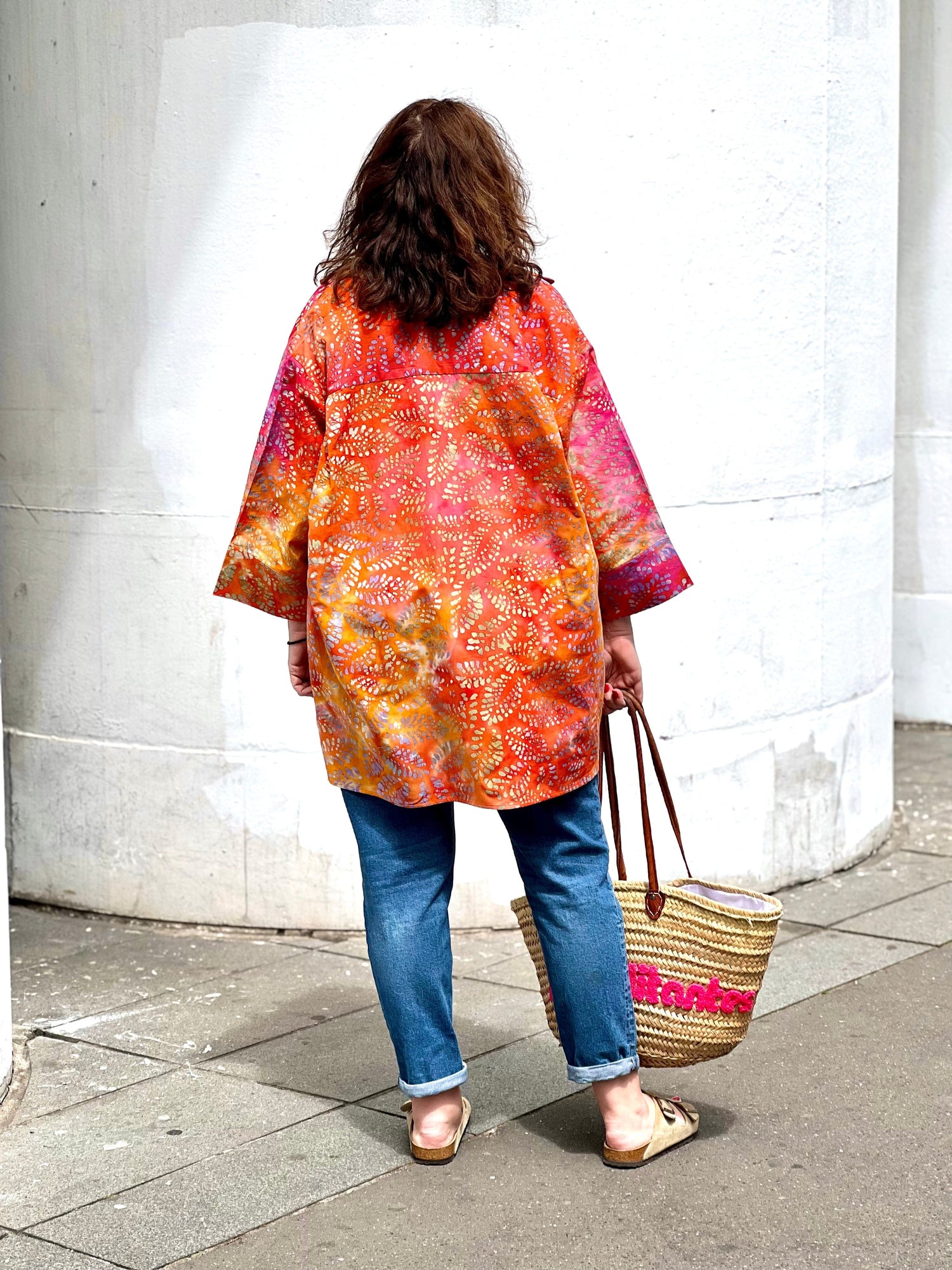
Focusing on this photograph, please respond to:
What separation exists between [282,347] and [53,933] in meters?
1.82

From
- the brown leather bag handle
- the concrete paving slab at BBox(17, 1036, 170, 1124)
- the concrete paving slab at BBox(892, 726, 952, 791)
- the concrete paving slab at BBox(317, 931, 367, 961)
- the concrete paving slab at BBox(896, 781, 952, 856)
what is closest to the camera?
the brown leather bag handle

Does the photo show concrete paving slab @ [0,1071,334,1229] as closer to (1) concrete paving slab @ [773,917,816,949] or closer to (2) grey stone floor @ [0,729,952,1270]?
(2) grey stone floor @ [0,729,952,1270]

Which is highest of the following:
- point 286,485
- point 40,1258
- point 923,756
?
point 286,485

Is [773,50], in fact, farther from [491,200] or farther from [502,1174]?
[502,1174]

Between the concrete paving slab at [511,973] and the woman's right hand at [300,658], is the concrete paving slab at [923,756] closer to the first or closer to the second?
the concrete paving slab at [511,973]

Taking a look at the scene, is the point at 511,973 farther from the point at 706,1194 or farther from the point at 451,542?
the point at 451,542

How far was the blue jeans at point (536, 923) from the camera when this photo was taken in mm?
3414

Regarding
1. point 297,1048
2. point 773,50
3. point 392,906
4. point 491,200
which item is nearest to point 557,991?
point 392,906

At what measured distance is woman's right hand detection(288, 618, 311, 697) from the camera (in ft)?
11.5

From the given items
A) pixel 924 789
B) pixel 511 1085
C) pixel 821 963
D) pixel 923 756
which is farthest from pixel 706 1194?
pixel 923 756

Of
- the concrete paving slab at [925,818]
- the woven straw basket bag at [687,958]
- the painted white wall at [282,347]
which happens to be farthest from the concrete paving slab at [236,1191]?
the concrete paving slab at [925,818]

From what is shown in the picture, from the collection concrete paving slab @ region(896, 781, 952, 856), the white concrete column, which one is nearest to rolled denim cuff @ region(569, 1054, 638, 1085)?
the white concrete column

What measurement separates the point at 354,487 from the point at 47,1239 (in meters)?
1.46

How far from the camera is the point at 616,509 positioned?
11.1 ft
